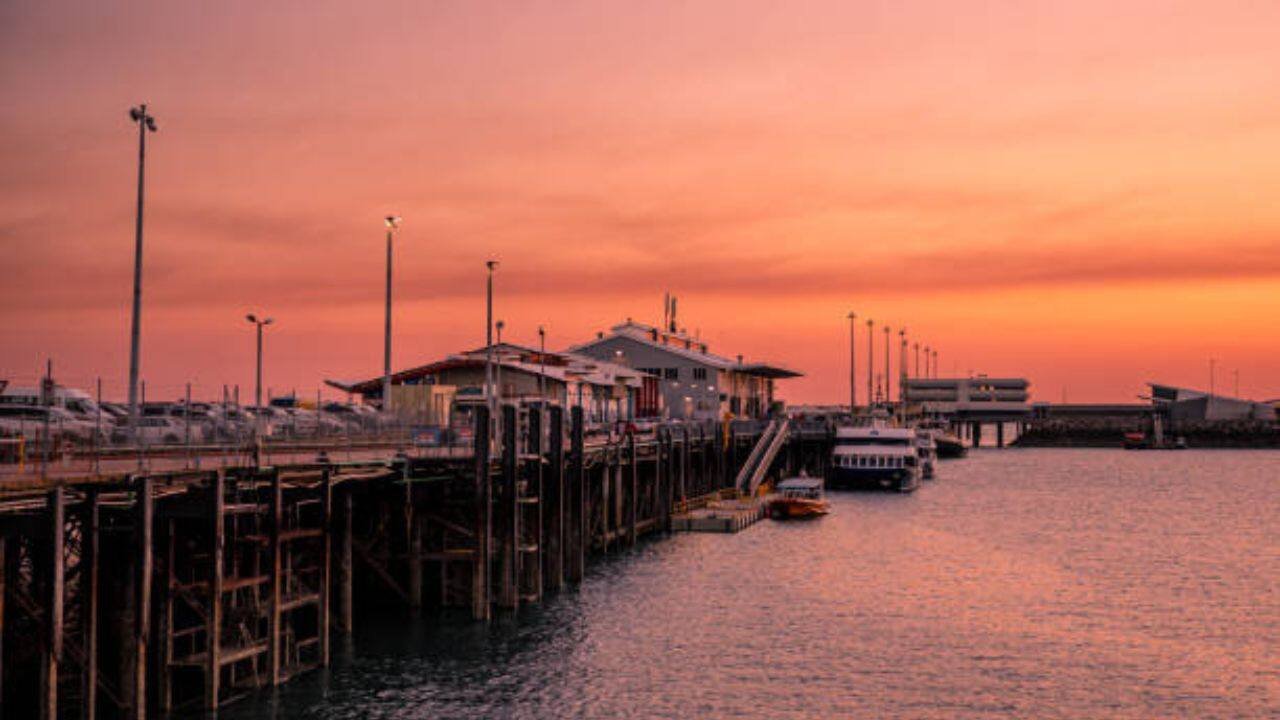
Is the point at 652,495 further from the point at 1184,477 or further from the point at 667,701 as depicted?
the point at 1184,477

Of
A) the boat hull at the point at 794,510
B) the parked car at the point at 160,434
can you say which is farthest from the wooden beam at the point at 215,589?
the boat hull at the point at 794,510

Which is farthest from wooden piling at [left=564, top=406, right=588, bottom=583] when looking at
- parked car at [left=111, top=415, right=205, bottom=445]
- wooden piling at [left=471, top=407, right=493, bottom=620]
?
parked car at [left=111, top=415, right=205, bottom=445]

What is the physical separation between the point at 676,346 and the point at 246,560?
126 m

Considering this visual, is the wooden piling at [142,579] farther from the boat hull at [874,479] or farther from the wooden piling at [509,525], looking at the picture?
the boat hull at [874,479]

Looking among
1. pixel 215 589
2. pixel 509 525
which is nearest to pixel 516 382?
pixel 509 525

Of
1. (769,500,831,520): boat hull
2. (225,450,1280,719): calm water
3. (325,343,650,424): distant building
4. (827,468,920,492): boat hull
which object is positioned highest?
(325,343,650,424): distant building

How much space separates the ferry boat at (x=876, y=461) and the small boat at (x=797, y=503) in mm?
24336

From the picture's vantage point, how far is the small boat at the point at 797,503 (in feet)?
280

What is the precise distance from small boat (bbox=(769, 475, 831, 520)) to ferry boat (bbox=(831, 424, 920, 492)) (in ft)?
79.8

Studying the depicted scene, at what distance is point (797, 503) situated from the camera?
8544 cm

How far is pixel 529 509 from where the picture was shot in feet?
167

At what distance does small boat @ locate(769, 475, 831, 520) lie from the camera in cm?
8538

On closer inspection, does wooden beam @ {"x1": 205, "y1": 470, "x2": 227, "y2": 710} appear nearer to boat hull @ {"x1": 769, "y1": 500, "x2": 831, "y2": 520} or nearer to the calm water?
the calm water

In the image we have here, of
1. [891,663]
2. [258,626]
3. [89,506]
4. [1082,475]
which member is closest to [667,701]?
[891,663]
